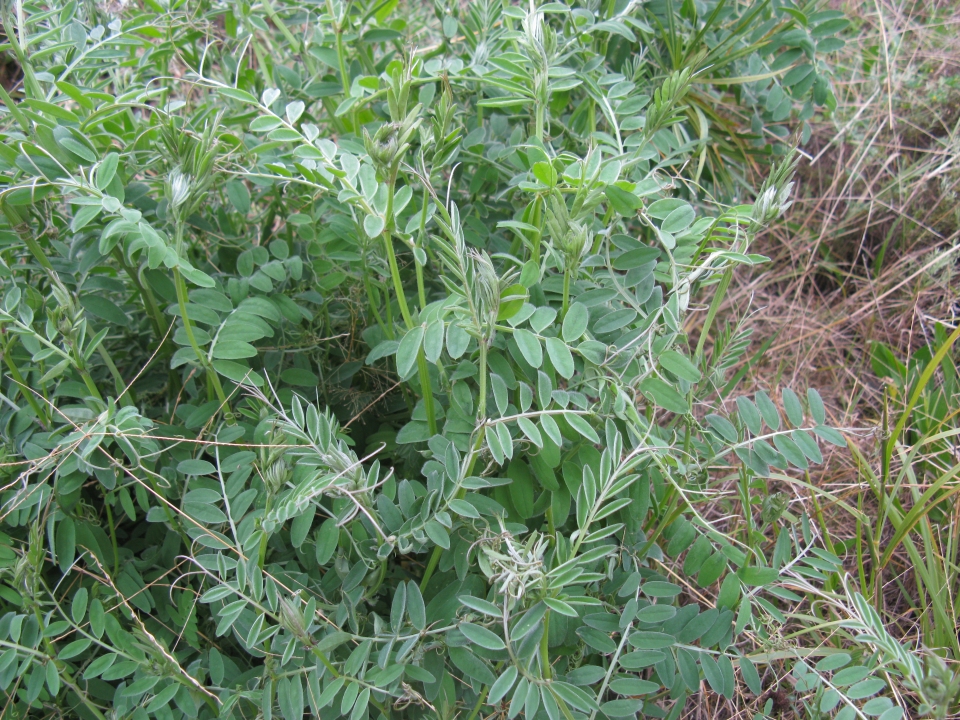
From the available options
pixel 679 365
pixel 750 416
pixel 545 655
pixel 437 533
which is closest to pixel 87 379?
pixel 437 533

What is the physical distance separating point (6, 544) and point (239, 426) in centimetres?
45

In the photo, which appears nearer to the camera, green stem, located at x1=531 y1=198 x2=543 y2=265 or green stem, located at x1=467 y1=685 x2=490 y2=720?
green stem, located at x1=467 y1=685 x2=490 y2=720

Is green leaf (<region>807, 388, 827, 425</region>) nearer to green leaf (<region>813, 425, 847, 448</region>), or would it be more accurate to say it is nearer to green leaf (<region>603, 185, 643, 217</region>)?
green leaf (<region>813, 425, 847, 448</region>)

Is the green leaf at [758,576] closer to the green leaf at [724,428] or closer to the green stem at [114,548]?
the green leaf at [724,428]

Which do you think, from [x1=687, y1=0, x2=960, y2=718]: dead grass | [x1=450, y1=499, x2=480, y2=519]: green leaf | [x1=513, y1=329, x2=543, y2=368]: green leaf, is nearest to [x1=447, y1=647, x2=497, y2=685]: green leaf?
[x1=450, y1=499, x2=480, y2=519]: green leaf

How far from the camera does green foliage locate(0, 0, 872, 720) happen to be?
1085 mm

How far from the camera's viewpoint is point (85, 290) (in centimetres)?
143

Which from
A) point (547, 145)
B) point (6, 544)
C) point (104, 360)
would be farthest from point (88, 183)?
point (547, 145)

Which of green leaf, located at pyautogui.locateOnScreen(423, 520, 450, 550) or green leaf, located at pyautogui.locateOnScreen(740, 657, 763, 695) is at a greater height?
green leaf, located at pyautogui.locateOnScreen(423, 520, 450, 550)

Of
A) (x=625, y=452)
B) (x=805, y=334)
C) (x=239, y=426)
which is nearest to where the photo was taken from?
(x=625, y=452)

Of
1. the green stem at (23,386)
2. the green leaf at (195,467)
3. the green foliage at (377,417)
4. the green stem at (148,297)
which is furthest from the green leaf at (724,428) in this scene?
the green stem at (23,386)

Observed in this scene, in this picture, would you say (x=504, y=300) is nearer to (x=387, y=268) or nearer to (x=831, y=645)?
(x=387, y=268)

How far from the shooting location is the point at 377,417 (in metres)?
1.60

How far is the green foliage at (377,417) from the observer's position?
3.56 feet
